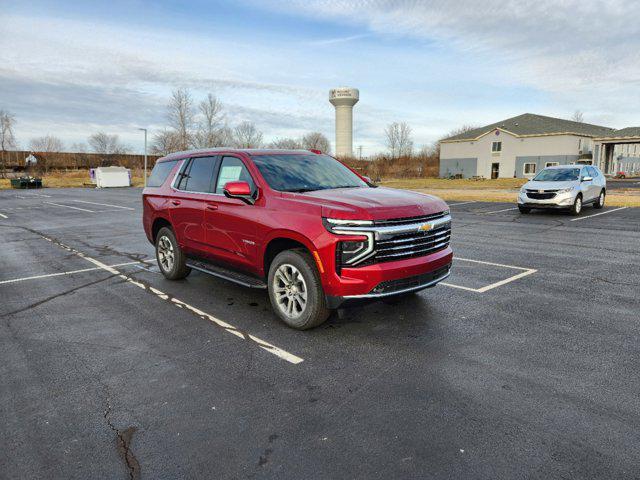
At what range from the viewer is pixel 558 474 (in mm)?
2613

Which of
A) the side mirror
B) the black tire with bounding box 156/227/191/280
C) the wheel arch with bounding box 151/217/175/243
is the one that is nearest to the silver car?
the black tire with bounding box 156/227/191/280

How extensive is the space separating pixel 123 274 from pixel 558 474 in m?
7.01

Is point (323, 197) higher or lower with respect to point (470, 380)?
higher

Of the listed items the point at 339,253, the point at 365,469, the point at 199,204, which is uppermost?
the point at 199,204

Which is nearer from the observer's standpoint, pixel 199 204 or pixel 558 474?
pixel 558 474

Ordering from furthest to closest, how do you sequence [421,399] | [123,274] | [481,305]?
[123,274], [481,305], [421,399]

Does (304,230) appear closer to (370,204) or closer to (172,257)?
(370,204)

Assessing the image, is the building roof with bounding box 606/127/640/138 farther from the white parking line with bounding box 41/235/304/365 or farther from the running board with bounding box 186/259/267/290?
the white parking line with bounding box 41/235/304/365

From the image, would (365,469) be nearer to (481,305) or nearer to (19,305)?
(481,305)

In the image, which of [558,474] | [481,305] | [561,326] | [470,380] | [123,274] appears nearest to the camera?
[558,474]

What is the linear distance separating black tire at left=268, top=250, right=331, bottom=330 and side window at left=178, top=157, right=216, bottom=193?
73.6 inches

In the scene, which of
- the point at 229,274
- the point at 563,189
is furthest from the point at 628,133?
the point at 229,274

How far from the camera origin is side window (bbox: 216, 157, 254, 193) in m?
5.58

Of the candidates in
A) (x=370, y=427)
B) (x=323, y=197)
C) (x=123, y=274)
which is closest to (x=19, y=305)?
(x=123, y=274)
